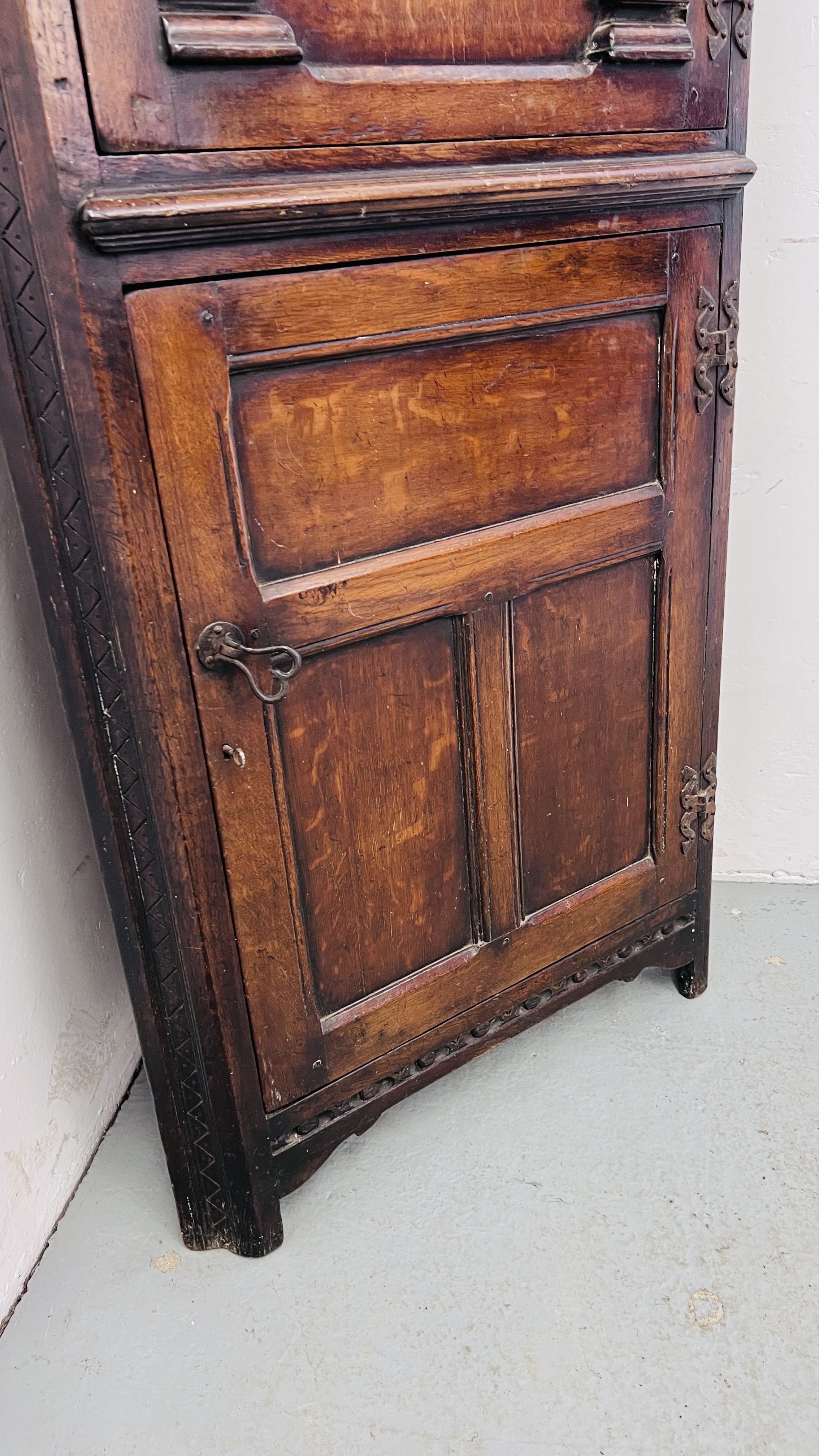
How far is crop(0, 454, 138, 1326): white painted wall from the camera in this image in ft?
4.90

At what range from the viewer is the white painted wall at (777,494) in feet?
5.88

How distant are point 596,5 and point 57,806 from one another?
1330mm

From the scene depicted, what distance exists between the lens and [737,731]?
2.22 meters

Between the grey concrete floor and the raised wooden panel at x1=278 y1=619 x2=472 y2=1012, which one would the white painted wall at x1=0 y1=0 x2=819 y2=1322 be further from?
the raised wooden panel at x1=278 y1=619 x2=472 y2=1012

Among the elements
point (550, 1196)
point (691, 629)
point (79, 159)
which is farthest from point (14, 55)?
point (550, 1196)

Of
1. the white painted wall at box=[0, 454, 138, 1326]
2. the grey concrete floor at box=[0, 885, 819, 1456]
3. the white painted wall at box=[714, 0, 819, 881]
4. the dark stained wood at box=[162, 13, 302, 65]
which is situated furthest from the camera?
the white painted wall at box=[714, 0, 819, 881]

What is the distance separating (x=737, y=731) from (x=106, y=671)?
1458 mm

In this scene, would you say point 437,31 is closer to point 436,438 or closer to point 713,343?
point 436,438

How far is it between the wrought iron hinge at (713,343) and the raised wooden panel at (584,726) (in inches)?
10.6

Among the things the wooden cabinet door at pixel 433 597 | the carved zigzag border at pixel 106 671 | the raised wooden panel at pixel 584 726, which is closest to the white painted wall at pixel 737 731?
the carved zigzag border at pixel 106 671

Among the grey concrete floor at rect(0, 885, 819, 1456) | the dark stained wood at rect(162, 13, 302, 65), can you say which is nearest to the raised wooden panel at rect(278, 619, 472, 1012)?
the grey concrete floor at rect(0, 885, 819, 1456)

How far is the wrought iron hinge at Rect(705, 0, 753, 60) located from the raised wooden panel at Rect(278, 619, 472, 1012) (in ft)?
2.79

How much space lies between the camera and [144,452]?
114 centimetres

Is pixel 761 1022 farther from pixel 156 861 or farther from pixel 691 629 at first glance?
pixel 156 861
